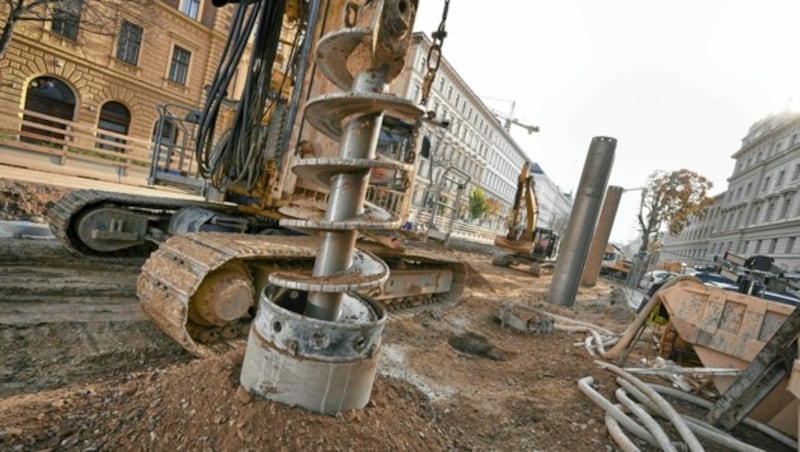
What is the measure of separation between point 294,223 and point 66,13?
62.4ft

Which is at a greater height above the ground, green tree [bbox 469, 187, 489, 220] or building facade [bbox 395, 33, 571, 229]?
building facade [bbox 395, 33, 571, 229]

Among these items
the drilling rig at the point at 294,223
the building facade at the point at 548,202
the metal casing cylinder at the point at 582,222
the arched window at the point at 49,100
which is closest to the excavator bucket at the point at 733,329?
Answer: the drilling rig at the point at 294,223

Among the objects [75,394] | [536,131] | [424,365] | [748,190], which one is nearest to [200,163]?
[75,394]

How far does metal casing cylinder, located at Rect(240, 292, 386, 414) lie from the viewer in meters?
1.81

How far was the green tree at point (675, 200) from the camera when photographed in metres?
39.4

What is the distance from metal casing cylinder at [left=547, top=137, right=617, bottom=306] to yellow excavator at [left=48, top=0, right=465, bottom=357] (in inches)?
194

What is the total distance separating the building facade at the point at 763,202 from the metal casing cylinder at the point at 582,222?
2045 centimetres

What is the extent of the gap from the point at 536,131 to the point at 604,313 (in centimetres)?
8261

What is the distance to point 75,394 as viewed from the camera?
6.89 feet

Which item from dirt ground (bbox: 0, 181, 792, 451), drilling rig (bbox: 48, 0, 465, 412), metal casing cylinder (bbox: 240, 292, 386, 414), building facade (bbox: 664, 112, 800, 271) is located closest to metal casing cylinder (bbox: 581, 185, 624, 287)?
dirt ground (bbox: 0, 181, 792, 451)

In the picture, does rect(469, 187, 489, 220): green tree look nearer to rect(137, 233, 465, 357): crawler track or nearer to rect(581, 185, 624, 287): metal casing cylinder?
rect(581, 185, 624, 287): metal casing cylinder

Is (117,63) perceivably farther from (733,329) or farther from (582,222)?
(733,329)

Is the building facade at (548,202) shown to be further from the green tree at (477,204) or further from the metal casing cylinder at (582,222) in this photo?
the metal casing cylinder at (582,222)

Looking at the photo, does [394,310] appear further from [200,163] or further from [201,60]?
[201,60]
